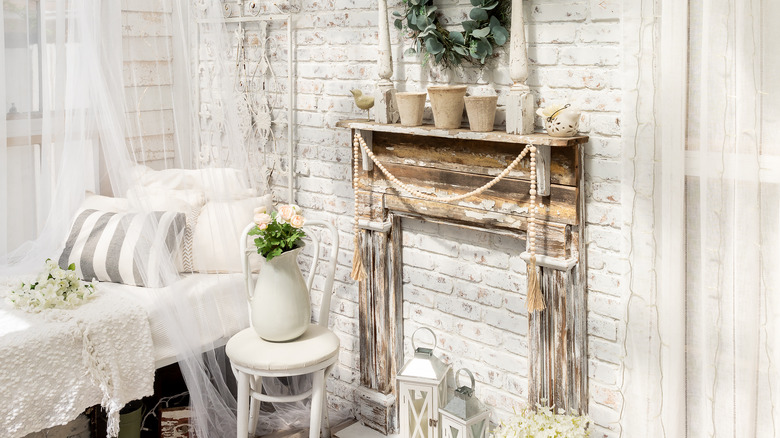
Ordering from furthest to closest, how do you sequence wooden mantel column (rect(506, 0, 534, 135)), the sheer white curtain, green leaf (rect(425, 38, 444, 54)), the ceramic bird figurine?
the ceramic bird figurine, green leaf (rect(425, 38, 444, 54)), wooden mantel column (rect(506, 0, 534, 135)), the sheer white curtain

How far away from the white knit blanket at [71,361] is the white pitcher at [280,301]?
1.42 feet

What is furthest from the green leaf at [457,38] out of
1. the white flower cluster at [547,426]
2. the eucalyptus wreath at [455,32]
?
the white flower cluster at [547,426]

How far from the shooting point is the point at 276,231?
2.57 metres

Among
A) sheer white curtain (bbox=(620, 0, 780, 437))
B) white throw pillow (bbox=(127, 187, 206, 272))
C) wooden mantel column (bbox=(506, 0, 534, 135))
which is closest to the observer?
sheer white curtain (bbox=(620, 0, 780, 437))

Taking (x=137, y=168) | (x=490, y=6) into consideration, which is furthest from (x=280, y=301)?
(x=490, y=6)

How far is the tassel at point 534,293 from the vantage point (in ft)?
7.41

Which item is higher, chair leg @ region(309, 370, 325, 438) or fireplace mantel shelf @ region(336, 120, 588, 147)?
fireplace mantel shelf @ region(336, 120, 588, 147)

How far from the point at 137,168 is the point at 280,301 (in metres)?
0.67

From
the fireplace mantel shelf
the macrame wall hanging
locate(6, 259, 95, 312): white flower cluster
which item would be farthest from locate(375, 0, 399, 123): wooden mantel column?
locate(6, 259, 95, 312): white flower cluster

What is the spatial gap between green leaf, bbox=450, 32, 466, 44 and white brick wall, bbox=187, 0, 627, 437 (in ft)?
0.28

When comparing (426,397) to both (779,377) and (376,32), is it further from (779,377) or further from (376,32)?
(376,32)

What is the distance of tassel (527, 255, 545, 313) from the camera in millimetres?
2258

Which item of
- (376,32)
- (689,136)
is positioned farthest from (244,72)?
(689,136)

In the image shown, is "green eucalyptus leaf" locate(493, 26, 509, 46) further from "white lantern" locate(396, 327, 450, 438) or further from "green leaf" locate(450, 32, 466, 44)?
"white lantern" locate(396, 327, 450, 438)
